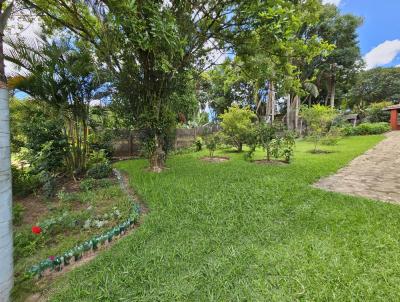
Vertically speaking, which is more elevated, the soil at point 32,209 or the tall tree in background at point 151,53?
the tall tree in background at point 151,53

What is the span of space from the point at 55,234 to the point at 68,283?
50.3 inches

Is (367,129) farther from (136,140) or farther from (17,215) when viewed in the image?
(17,215)

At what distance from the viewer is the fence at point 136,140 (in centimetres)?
977

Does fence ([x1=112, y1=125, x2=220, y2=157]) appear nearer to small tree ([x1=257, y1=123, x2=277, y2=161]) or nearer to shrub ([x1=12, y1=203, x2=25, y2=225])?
small tree ([x1=257, y1=123, x2=277, y2=161])

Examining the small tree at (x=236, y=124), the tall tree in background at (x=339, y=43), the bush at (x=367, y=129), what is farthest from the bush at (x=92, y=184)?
the tall tree in background at (x=339, y=43)

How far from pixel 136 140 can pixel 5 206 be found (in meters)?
8.74

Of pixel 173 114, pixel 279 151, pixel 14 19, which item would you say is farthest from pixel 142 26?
pixel 279 151

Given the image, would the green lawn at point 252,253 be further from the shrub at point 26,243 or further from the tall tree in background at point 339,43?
the tall tree in background at point 339,43

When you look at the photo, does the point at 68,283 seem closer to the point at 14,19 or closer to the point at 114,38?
the point at 114,38

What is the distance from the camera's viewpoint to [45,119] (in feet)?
18.7

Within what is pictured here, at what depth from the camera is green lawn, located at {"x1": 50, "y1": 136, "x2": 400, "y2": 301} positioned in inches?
73.9

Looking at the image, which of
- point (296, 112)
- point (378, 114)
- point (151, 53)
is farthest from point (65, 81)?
point (378, 114)

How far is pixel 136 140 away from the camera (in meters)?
10.1

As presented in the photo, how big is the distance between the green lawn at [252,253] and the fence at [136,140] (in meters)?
4.45
